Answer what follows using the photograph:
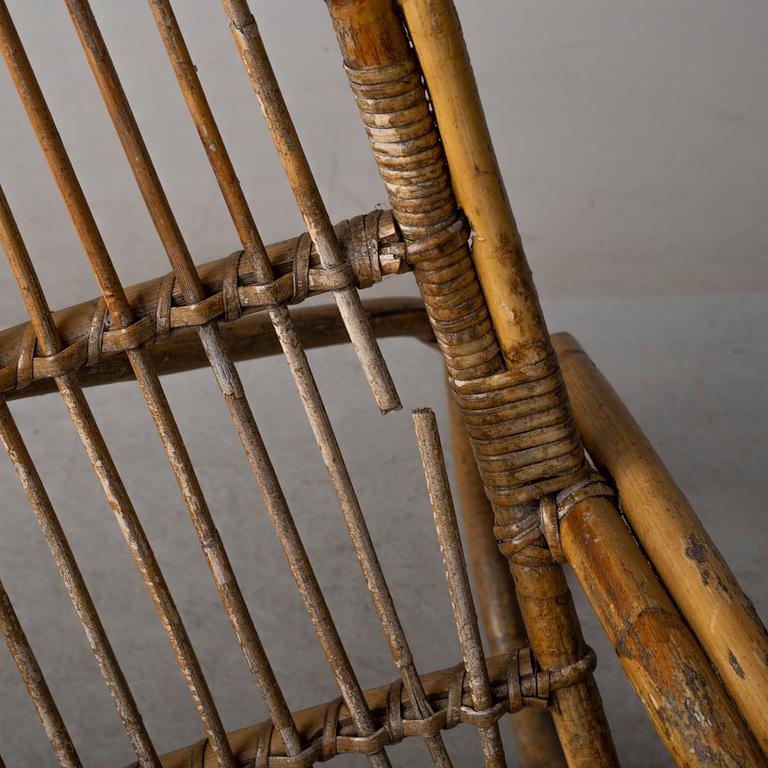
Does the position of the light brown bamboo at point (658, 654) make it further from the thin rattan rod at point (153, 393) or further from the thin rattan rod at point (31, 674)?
the thin rattan rod at point (31, 674)

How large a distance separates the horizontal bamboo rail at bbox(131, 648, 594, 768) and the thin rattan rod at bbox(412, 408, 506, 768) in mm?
11

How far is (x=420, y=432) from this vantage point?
683mm

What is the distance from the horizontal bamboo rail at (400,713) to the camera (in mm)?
742

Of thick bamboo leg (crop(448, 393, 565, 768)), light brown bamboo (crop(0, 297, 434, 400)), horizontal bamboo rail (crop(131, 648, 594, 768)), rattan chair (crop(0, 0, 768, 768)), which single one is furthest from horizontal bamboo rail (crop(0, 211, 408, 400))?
thick bamboo leg (crop(448, 393, 565, 768))

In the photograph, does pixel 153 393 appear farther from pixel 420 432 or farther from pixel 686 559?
pixel 686 559

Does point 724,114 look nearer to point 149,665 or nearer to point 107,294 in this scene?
point 149,665

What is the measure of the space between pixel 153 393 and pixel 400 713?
248mm

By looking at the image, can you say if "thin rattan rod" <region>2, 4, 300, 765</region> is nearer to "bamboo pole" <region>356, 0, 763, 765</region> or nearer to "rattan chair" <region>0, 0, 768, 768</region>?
"rattan chair" <region>0, 0, 768, 768</region>

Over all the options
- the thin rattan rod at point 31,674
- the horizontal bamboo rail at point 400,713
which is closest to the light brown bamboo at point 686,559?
the horizontal bamboo rail at point 400,713

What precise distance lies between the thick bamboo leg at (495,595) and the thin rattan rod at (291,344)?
26 centimetres

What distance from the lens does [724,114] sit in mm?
2148

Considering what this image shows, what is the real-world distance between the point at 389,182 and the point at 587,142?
1.60 metres

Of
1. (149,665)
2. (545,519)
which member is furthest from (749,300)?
(545,519)

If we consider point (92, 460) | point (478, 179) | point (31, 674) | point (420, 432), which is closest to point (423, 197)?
point (478, 179)
